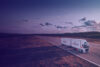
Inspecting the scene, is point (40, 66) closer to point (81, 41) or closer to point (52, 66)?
point (52, 66)

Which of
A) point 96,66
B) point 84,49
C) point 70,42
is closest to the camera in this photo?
point 96,66

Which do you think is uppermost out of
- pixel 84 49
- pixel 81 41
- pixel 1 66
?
pixel 81 41

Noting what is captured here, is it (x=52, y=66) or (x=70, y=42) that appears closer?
(x=52, y=66)

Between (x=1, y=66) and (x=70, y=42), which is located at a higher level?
(x=70, y=42)

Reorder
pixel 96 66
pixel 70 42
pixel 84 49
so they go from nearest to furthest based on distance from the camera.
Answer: pixel 96 66
pixel 84 49
pixel 70 42

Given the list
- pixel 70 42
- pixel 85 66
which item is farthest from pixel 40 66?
pixel 70 42

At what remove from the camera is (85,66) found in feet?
44.0

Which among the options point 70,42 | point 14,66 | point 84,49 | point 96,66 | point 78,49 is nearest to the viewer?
point 96,66

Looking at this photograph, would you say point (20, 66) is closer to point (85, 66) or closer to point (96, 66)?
point (85, 66)

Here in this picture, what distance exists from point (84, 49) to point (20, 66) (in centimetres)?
1342

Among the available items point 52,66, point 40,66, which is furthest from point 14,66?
point 52,66

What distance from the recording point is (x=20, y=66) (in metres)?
14.0

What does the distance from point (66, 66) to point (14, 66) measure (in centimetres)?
624

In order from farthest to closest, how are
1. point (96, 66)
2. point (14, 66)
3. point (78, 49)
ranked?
point (78, 49), point (14, 66), point (96, 66)
